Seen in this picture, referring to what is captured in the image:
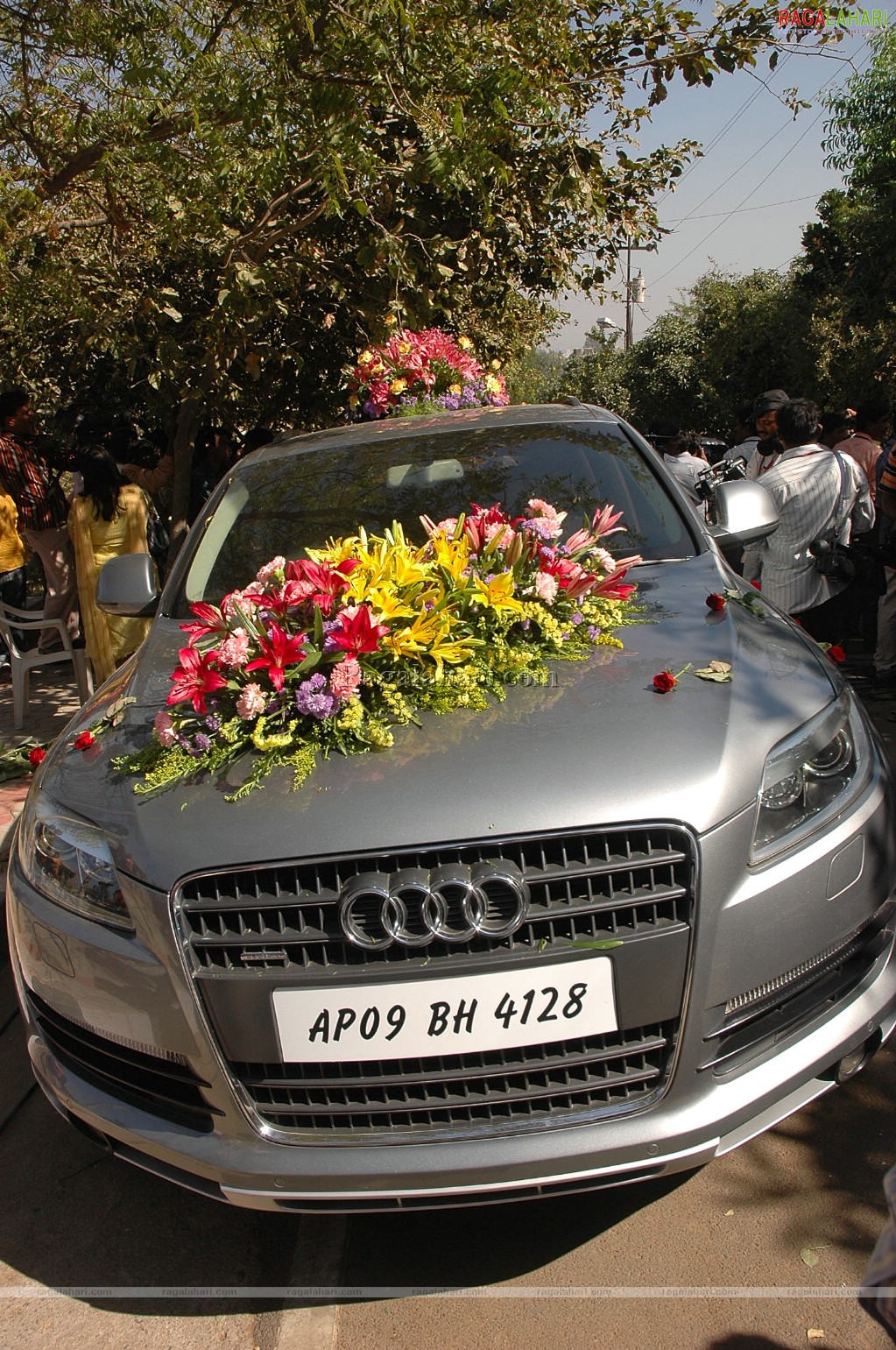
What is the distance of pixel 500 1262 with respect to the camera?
2453mm

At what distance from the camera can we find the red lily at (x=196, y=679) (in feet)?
8.52

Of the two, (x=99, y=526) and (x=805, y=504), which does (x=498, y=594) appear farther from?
(x=99, y=526)

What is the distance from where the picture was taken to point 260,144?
7012 mm

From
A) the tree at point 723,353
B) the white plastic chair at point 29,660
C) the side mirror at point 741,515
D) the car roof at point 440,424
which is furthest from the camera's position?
the tree at point 723,353

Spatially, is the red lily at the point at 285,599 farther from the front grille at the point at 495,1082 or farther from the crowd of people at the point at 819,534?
the crowd of people at the point at 819,534

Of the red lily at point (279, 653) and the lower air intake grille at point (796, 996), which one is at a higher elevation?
the red lily at point (279, 653)

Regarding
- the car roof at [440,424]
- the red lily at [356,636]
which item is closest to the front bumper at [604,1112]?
the red lily at [356,636]

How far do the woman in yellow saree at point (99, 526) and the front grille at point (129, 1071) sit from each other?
376 cm

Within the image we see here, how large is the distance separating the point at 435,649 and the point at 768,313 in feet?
129

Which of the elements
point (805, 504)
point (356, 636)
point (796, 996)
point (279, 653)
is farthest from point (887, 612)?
point (279, 653)

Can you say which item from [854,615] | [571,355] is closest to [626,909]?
[854,615]

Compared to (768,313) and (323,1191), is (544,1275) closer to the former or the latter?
(323,1191)

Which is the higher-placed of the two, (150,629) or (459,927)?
(150,629)

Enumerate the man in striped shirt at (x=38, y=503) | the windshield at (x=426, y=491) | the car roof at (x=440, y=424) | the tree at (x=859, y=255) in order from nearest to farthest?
1. the windshield at (x=426, y=491)
2. the car roof at (x=440, y=424)
3. the man in striped shirt at (x=38, y=503)
4. the tree at (x=859, y=255)
